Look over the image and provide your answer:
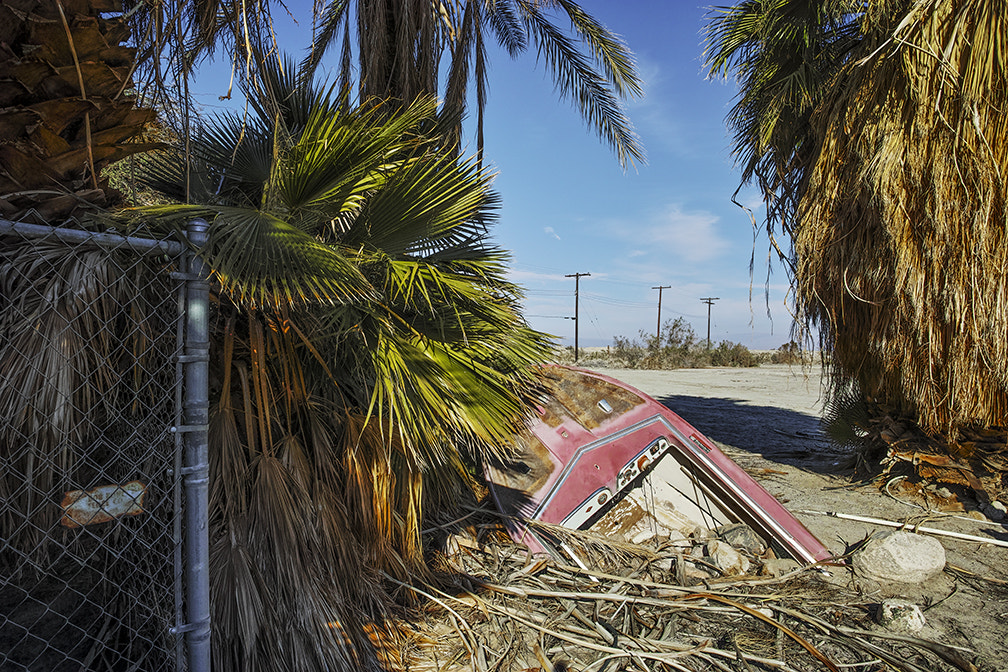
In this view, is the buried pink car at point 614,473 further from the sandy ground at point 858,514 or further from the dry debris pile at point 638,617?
the sandy ground at point 858,514

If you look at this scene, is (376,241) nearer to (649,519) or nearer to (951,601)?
(649,519)

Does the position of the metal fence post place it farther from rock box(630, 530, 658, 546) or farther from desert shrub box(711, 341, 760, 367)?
desert shrub box(711, 341, 760, 367)

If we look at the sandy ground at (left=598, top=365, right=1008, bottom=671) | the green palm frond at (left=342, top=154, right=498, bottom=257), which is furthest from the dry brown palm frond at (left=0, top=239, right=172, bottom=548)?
the sandy ground at (left=598, top=365, right=1008, bottom=671)

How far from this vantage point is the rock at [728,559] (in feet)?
13.2

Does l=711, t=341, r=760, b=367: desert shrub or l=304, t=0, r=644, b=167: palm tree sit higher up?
l=304, t=0, r=644, b=167: palm tree

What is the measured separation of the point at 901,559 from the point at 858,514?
1.43m

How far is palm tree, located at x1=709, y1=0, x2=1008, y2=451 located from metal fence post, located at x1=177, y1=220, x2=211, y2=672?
17.7 feet

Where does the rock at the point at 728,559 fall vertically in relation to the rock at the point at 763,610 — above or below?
above

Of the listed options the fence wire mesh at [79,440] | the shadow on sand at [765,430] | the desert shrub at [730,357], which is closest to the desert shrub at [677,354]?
the desert shrub at [730,357]

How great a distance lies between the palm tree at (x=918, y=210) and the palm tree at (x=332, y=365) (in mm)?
3710

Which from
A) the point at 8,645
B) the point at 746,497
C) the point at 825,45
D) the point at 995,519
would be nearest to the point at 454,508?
the point at 746,497

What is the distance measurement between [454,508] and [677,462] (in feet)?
6.58

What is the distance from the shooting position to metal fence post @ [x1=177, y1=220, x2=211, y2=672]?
1830 mm

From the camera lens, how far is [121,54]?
7.93ft
